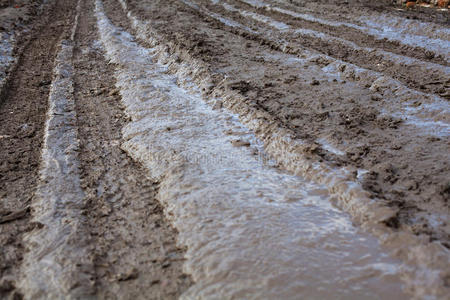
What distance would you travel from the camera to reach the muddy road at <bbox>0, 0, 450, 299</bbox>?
8.38 feet

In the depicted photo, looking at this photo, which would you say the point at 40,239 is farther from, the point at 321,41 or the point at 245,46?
the point at 321,41

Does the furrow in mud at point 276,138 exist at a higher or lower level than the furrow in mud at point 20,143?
higher

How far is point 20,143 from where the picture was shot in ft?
14.6

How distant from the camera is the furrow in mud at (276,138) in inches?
100

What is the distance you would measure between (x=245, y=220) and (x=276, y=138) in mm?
1365

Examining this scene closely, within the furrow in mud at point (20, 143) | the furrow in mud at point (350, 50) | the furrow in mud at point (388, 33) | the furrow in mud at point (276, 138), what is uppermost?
the furrow in mud at point (388, 33)

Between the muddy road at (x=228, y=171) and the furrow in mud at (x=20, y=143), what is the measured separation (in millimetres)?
20

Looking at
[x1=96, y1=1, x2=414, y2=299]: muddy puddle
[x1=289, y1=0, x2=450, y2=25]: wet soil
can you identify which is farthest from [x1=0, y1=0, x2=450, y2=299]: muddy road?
[x1=289, y1=0, x2=450, y2=25]: wet soil

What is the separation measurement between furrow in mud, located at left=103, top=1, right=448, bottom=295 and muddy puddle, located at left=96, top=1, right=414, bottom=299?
0.36 ft

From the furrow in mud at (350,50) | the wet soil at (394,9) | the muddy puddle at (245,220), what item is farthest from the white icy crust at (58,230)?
the wet soil at (394,9)

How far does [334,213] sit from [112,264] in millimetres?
1778

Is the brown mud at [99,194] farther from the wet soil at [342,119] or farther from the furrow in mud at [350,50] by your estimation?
the furrow in mud at [350,50]

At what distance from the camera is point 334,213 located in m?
3.06

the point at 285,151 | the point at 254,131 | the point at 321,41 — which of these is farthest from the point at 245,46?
the point at 285,151
